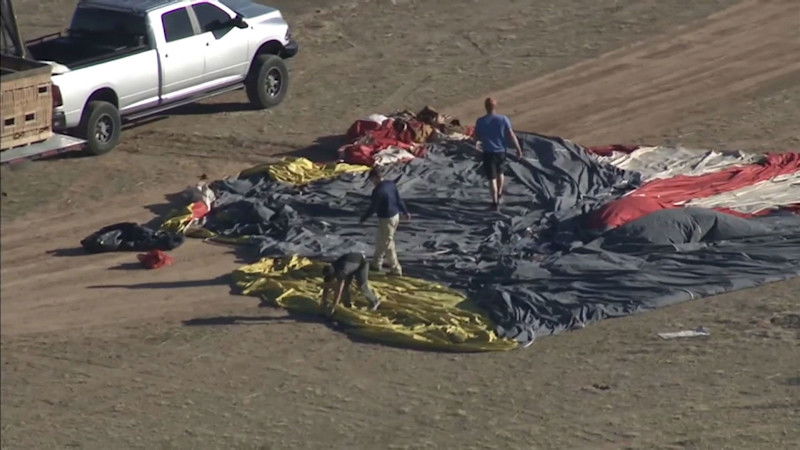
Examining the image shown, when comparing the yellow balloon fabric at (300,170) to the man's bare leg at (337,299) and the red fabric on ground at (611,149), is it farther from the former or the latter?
the man's bare leg at (337,299)

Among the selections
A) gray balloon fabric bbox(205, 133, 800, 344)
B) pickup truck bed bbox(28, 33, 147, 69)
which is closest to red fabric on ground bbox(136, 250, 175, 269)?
gray balloon fabric bbox(205, 133, 800, 344)

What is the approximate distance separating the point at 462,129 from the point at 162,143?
14.9ft

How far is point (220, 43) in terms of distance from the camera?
2798cm

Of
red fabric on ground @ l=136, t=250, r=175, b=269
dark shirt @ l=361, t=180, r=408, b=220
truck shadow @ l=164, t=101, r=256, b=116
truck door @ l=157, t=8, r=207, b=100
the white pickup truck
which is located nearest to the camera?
dark shirt @ l=361, t=180, r=408, b=220

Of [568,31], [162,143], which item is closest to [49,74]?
[162,143]

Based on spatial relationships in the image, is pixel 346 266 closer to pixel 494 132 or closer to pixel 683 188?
pixel 494 132

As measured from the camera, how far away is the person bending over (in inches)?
828

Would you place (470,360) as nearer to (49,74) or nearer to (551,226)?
(551,226)

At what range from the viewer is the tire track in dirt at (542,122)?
21734mm

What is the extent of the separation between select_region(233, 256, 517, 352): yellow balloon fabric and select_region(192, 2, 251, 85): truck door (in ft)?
19.6

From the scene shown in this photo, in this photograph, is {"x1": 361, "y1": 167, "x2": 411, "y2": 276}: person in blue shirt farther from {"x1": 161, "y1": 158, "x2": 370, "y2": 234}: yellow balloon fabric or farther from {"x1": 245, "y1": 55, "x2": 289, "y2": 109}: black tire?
{"x1": 245, "y1": 55, "x2": 289, "y2": 109}: black tire

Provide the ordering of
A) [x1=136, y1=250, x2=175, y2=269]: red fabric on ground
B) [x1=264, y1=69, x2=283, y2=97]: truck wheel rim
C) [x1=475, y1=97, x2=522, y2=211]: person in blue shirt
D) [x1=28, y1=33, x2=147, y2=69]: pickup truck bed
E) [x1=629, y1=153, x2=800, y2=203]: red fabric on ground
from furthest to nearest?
[x1=264, y1=69, x2=283, y2=97]: truck wheel rim → [x1=28, y1=33, x2=147, y2=69]: pickup truck bed → [x1=629, y1=153, x2=800, y2=203]: red fabric on ground → [x1=475, y1=97, x2=522, y2=211]: person in blue shirt → [x1=136, y1=250, x2=175, y2=269]: red fabric on ground

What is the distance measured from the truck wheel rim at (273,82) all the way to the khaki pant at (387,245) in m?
7.03

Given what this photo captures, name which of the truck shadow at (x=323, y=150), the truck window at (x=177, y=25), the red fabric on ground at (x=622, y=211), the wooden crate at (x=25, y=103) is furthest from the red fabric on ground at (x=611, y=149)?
the wooden crate at (x=25, y=103)
